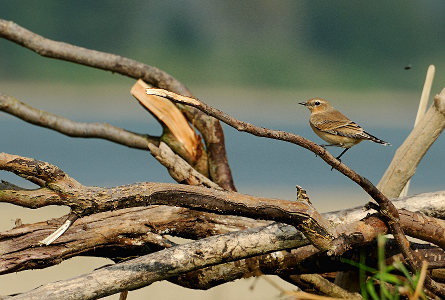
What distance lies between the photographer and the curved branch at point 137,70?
2.73m

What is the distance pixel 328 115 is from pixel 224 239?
2.89 feet

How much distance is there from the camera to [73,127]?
112 inches

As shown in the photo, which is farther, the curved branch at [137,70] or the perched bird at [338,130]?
the curved branch at [137,70]

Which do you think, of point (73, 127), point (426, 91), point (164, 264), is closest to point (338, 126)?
point (426, 91)

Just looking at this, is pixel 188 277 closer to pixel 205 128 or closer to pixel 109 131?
pixel 205 128

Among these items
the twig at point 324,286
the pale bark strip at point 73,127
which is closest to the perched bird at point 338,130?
the twig at point 324,286

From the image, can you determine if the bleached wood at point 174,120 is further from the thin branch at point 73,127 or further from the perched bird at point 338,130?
the perched bird at point 338,130

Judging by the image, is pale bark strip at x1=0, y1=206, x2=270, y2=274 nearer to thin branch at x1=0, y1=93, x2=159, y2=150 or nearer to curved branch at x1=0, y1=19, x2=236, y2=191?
curved branch at x1=0, y1=19, x2=236, y2=191

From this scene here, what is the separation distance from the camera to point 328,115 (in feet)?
7.78

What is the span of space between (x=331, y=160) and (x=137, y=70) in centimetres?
147

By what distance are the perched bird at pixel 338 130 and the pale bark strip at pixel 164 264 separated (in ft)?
1.82

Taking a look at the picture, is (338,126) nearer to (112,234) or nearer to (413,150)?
(413,150)

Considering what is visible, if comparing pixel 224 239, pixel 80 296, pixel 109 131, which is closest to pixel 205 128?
pixel 109 131

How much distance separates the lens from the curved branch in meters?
2.73
